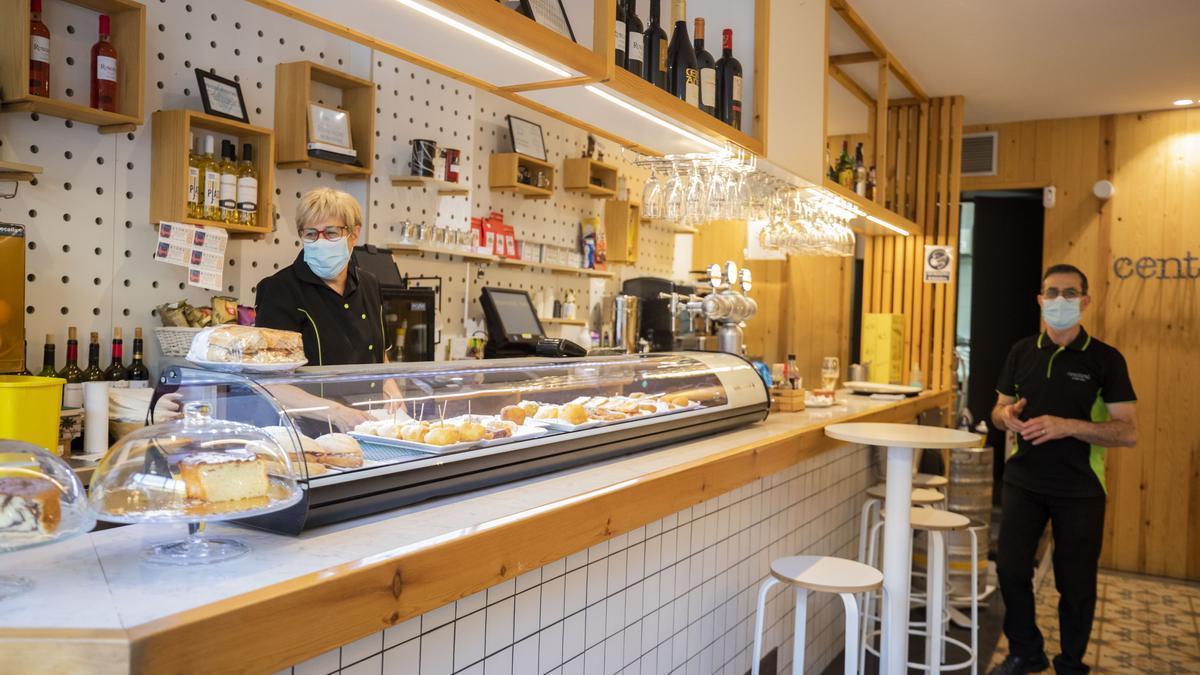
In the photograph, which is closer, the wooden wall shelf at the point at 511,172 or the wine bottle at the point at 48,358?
the wine bottle at the point at 48,358

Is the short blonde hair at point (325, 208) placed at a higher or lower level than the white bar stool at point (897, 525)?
higher

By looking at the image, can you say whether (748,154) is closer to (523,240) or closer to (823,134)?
(823,134)

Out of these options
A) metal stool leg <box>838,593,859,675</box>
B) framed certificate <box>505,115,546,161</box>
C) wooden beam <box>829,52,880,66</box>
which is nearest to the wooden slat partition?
wooden beam <box>829,52,880,66</box>

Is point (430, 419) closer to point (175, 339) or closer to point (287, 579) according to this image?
point (287, 579)

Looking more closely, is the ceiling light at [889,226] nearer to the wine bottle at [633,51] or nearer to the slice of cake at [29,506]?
the wine bottle at [633,51]

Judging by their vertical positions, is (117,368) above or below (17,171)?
below

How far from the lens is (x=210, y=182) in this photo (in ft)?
11.9

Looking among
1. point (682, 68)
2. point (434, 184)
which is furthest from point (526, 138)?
point (682, 68)

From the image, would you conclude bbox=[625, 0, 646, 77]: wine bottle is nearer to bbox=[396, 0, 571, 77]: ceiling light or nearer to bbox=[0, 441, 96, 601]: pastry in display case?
bbox=[396, 0, 571, 77]: ceiling light

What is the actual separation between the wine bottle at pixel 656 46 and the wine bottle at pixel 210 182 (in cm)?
188

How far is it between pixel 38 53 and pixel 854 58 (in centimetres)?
449

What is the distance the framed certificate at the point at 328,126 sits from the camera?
406 cm

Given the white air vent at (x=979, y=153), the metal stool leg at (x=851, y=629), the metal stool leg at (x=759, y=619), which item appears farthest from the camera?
the white air vent at (x=979, y=153)

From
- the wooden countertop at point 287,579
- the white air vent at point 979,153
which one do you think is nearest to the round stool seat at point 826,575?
the wooden countertop at point 287,579
